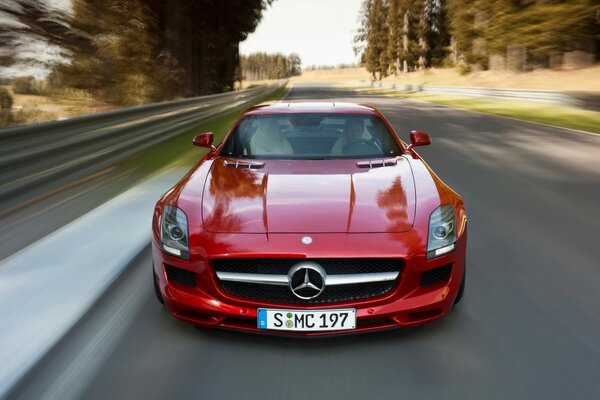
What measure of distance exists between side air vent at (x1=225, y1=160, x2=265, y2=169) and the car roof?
820 mm

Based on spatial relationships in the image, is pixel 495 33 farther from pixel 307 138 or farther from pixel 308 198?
pixel 308 198

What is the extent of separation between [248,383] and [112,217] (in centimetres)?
357

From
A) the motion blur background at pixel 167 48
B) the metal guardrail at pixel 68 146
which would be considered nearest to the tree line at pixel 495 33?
the motion blur background at pixel 167 48

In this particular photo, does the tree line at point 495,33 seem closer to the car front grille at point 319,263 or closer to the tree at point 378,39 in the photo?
the tree at point 378,39

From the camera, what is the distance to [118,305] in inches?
158

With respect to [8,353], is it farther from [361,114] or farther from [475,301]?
[361,114]

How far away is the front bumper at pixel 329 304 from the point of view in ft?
10.7

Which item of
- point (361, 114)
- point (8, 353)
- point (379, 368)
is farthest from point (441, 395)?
point (361, 114)

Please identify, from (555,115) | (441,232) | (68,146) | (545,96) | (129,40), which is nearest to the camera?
(441,232)

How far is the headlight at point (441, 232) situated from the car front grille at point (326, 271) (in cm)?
22

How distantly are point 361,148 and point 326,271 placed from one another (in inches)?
75.7

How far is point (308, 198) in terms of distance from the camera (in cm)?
381

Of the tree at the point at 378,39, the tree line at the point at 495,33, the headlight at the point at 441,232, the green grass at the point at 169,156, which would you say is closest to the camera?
the headlight at the point at 441,232

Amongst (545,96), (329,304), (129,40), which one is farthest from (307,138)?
(545,96)
